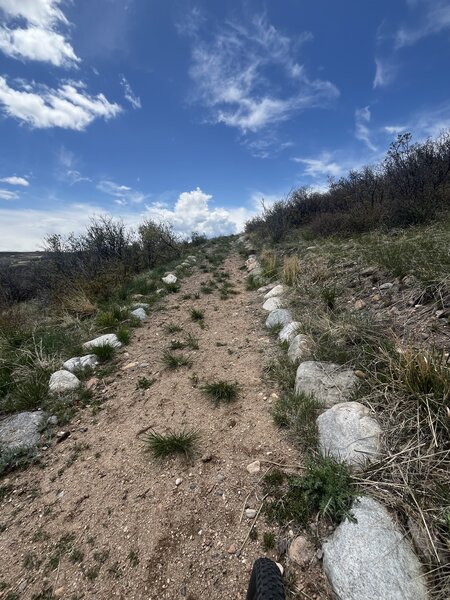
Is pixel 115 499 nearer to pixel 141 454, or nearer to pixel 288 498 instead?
pixel 141 454

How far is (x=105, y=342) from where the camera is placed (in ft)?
14.1

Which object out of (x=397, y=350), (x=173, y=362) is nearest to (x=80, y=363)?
(x=173, y=362)

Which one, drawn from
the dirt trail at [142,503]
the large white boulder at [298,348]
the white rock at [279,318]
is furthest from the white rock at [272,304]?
the dirt trail at [142,503]

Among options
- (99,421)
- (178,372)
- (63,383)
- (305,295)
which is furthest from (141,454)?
(305,295)

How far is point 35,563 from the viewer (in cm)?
181

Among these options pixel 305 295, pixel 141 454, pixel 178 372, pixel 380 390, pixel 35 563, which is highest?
pixel 305 295

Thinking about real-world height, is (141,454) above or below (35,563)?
above

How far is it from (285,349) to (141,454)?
2.12 m

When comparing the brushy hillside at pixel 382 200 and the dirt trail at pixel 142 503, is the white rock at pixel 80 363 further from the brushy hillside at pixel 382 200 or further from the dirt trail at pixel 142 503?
the brushy hillside at pixel 382 200

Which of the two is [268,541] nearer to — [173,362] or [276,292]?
[173,362]

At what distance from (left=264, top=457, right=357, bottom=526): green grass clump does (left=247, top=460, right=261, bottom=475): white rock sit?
0.24 m

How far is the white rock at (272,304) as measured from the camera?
5.30 meters

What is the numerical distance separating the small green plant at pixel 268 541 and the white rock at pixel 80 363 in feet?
9.72

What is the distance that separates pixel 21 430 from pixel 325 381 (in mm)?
3080
